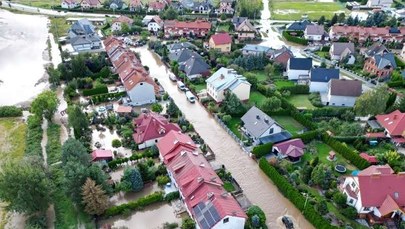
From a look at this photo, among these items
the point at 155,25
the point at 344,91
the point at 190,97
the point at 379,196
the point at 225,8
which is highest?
the point at 225,8

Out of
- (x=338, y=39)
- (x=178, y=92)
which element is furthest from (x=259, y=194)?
(x=338, y=39)

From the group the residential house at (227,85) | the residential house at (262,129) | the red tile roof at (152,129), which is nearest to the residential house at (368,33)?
the residential house at (227,85)

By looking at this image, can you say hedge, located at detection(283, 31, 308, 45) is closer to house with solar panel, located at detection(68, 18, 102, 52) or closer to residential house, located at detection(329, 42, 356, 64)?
residential house, located at detection(329, 42, 356, 64)

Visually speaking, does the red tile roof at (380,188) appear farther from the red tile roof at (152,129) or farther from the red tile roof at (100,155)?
the red tile roof at (100,155)

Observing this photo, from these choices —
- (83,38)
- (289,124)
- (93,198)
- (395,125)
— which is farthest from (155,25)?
(93,198)

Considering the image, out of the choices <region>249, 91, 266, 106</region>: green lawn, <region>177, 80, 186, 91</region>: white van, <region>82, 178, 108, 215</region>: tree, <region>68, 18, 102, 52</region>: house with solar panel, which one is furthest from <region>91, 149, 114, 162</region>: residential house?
<region>68, 18, 102, 52</region>: house with solar panel

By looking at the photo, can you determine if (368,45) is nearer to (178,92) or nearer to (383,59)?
(383,59)

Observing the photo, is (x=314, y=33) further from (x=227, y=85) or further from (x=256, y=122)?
(x=256, y=122)
